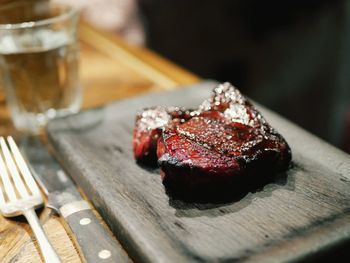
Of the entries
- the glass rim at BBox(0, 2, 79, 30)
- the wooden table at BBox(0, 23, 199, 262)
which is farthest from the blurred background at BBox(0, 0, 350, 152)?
the glass rim at BBox(0, 2, 79, 30)

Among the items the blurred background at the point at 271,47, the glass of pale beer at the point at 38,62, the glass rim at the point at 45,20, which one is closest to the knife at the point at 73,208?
the glass of pale beer at the point at 38,62

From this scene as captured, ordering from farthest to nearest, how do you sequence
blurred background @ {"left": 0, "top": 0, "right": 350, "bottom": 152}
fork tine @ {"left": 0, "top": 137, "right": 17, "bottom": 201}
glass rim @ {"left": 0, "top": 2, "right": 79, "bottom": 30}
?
blurred background @ {"left": 0, "top": 0, "right": 350, "bottom": 152} < glass rim @ {"left": 0, "top": 2, "right": 79, "bottom": 30} < fork tine @ {"left": 0, "top": 137, "right": 17, "bottom": 201}

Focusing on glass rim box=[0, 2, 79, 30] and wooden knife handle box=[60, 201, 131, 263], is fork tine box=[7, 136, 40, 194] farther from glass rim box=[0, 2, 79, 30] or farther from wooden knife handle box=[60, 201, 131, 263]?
glass rim box=[0, 2, 79, 30]

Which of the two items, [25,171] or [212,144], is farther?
[25,171]

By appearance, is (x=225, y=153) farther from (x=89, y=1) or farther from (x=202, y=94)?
(x=89, y=1)

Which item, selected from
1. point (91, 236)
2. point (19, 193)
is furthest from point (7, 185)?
point (91, 236)

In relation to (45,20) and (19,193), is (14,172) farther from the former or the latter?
(45,20)

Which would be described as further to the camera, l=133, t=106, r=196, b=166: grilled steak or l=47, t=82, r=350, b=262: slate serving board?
l=133, t=106, r=196, b=166: grilled steak
